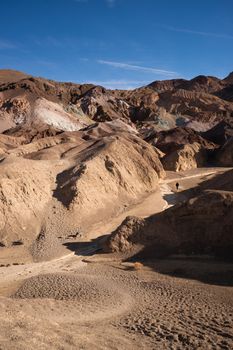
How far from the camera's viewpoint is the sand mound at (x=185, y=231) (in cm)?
1931

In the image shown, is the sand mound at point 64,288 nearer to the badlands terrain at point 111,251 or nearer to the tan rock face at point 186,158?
the badlands terrain at point 111,251

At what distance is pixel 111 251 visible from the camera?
20.8 m

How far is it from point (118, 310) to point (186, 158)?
3636 cm

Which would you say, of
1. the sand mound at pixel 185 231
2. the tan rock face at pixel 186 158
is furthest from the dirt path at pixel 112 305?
the tan rock face at pixel 186 158

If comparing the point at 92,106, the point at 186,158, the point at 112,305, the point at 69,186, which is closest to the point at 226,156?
the point at 186,158

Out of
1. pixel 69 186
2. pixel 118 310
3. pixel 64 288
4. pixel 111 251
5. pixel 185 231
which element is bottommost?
pixel 118 310

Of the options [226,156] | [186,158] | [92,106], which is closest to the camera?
[186,158]

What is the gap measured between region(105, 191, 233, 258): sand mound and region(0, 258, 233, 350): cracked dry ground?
4.33 ft

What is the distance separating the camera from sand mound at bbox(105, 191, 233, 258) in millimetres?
19312

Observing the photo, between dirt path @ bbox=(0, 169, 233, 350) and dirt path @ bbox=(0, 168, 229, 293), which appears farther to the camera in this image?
dirt path @ bbox=(0, 168, 229, 293)

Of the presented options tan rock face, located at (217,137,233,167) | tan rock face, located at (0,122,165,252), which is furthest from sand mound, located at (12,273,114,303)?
tan rock face, located at (217,137,233,167)

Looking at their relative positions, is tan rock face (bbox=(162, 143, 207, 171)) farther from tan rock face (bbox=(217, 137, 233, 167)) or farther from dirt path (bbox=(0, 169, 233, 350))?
dirt path (bbox=(0, 169, 233, 350))

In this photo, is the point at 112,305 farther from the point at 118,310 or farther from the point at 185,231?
the point at 185,231

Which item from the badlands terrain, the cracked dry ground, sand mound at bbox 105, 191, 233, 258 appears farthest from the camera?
sand mound at bbox 105, 191, 233, 258
